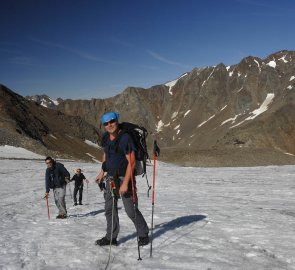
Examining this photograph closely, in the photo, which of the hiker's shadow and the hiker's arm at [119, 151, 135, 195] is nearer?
the hiker's arm at [119, 151, 135, 195]

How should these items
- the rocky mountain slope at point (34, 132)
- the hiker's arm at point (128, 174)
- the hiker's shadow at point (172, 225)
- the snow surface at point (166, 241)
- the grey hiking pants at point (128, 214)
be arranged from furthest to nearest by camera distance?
1. the rocky mountain slope at point (34, 132)
2. the hiker's shadow at point (172, 225)
3. the grey hiking pants at point (128, 214)
4. the hiker's arm at point (128, 174)
5. the snow surface at point (166, 241)

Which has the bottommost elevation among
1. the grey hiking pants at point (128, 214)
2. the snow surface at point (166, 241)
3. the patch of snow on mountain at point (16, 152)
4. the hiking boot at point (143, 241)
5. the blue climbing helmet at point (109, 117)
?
the snow surface at point (166, 241)

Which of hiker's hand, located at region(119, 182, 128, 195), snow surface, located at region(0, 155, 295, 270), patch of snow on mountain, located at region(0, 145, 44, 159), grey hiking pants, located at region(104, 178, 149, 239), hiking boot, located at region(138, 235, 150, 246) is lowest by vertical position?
snow surface, located at region(0, 155, 295, 270)

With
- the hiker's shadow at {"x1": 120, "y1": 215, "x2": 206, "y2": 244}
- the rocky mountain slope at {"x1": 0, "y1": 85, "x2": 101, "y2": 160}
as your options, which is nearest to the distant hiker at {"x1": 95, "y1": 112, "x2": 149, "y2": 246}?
the hiker's shadow at {"x1": 120, "y1": 215, "x2": 206, "y2": 244}

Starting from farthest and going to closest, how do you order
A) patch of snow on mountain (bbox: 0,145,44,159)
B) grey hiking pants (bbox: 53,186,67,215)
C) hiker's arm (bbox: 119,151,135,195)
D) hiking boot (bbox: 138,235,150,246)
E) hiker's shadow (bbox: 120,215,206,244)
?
patch of snow on mountain (bbox: 0,145,44,159) → grey hiking pants (bbox: 53,186,67,215) → hiker's shadow (bbox: 120,215,206,244) → hiking boot (bbox: 138,235,150,246) → hiker's arm (bbox: 119,151,135,195)

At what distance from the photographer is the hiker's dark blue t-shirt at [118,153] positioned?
8.52 metres

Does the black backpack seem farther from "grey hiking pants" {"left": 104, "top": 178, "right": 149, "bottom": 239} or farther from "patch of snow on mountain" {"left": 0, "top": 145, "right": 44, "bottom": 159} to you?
"patch of snow on mountain" {"left": 0, "top": 145, "right": 44, "bottom": 159}

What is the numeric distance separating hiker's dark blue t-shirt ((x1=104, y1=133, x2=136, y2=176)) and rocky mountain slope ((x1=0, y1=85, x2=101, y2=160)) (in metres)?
66.3

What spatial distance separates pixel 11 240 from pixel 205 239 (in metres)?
4.51

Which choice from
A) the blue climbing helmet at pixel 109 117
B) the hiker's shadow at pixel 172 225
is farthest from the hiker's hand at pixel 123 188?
the hiker's shadow at pixel 172 225

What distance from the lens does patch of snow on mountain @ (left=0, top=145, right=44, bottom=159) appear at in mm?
65875

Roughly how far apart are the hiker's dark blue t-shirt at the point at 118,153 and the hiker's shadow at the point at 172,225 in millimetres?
1869

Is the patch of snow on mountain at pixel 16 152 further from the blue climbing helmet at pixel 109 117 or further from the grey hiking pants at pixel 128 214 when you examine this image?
the blue climbing helmet at pixel 109 117

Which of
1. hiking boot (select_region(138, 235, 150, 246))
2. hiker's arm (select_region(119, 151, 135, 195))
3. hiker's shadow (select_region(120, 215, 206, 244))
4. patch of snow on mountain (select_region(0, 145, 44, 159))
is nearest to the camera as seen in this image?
hiker's arm (select_region(119, 151, 135, 195))
